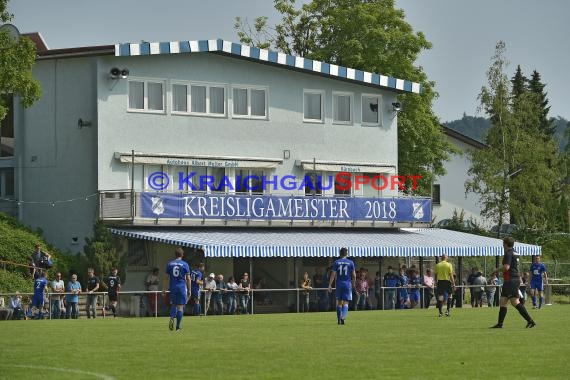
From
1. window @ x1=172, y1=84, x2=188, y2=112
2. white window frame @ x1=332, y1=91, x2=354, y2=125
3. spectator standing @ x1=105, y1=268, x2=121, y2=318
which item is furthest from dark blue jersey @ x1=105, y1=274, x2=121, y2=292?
white window frame @ x1=332, y1=91, x2=354, y2=125

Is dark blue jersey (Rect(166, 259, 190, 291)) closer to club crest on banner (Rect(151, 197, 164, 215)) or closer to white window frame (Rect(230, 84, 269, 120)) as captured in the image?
club crest on banner (Rect(151, 197, 164, 215))

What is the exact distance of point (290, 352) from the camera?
18.3 metres

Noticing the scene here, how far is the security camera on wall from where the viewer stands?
149 feet

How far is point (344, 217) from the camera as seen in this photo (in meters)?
49.7

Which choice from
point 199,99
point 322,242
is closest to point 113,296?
point 322,242

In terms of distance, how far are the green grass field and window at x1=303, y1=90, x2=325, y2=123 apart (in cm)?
2424

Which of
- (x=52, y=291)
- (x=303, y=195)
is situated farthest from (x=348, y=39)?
(x=52, y=291)

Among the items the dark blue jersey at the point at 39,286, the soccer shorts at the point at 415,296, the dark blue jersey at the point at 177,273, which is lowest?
the soccer shorts at the point at 415,296

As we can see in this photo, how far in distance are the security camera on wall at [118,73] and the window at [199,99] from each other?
2.27 metres

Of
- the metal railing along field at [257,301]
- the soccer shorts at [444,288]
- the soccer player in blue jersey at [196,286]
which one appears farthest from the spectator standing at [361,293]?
the soccer shorts at [444,288]

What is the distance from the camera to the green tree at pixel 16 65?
35.4 m

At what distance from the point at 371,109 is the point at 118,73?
12285 millimetres

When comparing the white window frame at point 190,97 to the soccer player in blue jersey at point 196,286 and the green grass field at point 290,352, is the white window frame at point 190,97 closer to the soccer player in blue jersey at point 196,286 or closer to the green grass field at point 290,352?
the soccer player in blue jersey at point 196,286

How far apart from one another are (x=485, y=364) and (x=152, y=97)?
106 ft
